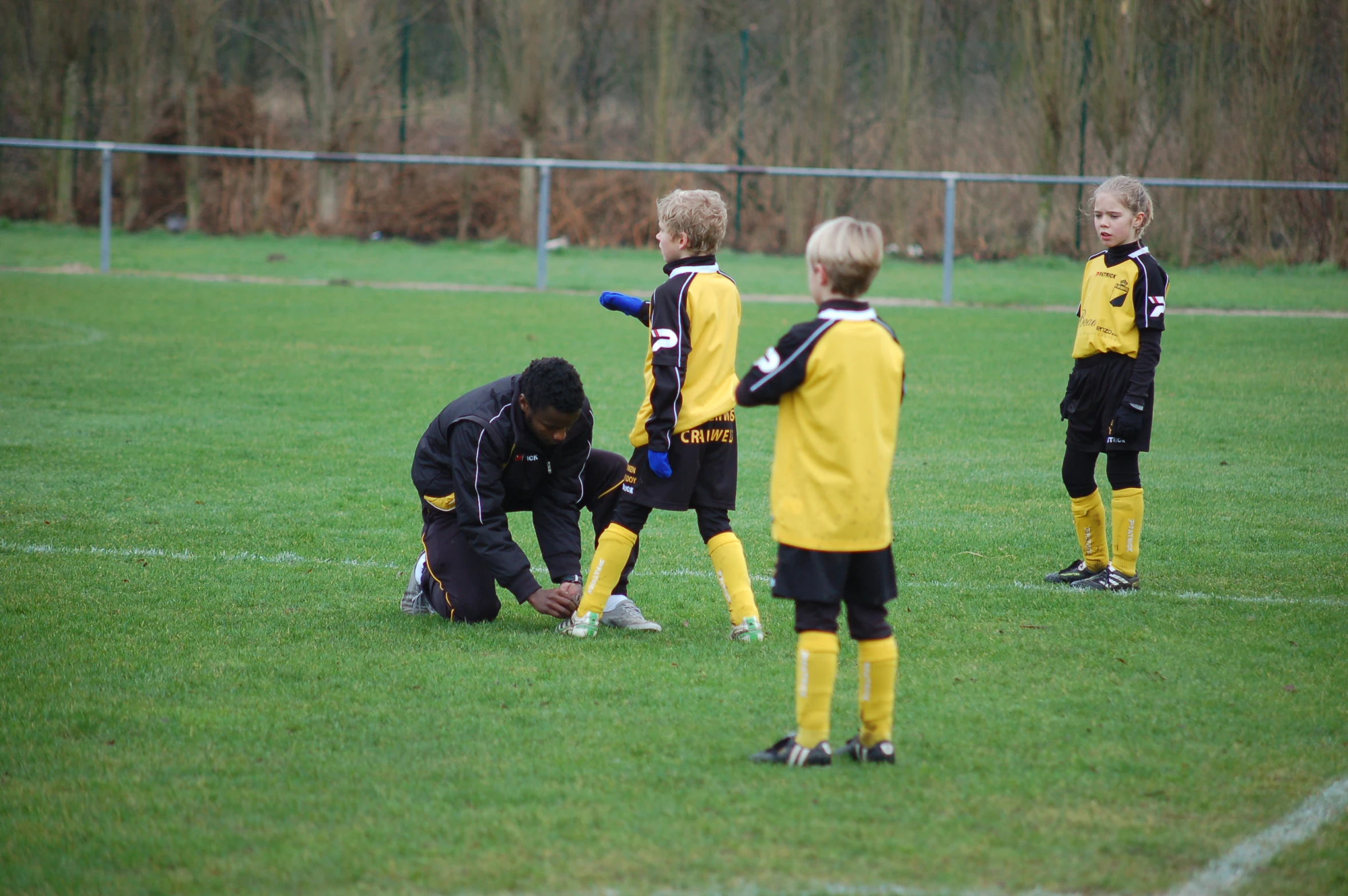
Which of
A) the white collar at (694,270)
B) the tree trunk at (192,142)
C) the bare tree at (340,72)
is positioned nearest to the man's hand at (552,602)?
the white collar at (694,270)

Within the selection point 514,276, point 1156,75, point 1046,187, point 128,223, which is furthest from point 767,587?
point 128,223

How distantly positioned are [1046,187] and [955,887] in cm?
2083

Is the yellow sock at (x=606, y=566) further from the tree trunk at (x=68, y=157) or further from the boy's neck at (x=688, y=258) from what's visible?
the tree trunk at (x=68, y=157)

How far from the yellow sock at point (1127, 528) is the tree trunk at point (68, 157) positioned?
2581cm

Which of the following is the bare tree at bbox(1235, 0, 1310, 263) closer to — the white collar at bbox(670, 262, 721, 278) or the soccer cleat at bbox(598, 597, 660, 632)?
the white collar at bbox(670, 262, 721, 278)

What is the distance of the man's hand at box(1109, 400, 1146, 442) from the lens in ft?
18.4

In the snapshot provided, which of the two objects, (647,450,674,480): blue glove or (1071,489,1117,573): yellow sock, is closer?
(647,450,674,480): blue glove

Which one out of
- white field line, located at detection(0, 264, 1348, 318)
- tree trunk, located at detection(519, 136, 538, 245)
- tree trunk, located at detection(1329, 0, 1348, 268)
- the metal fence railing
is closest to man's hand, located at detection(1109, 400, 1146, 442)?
the metal fence railing

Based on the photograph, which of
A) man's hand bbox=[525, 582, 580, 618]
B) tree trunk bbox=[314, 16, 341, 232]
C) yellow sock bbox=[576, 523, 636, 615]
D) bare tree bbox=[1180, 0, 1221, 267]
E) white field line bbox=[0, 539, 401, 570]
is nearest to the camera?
man's hand bbox=[525, 582, 580, 618]

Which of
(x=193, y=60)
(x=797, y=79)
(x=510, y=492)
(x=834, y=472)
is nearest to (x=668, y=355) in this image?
(x=510, y=492)

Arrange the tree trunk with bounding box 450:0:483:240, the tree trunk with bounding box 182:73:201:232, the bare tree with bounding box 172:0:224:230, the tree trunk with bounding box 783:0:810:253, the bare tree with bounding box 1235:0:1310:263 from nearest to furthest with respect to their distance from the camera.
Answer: the bare tree with bounding box 1235:0:1310:263 < the tree trunk with bounding box 182:73:201:232 < the bare tree with bounding box 172:0:224:230 < the tree trunk with bounding box 450:0:483:240 < the tree trunk with bounding box 783:0:810:253

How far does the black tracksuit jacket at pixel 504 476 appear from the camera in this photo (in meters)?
4.93

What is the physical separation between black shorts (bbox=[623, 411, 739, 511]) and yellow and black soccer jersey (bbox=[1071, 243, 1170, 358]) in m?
1.86

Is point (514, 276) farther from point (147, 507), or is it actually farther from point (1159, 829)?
point (1159, 829)
